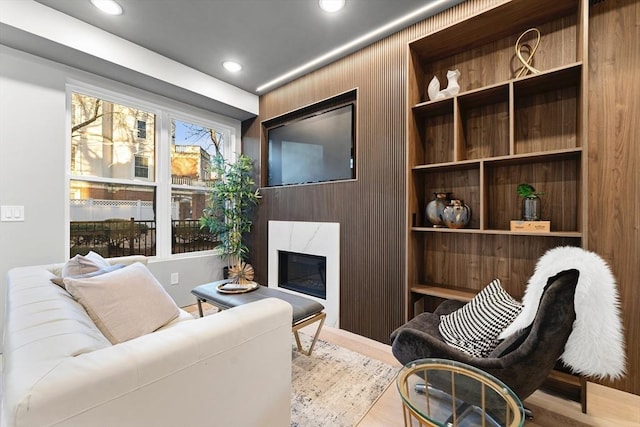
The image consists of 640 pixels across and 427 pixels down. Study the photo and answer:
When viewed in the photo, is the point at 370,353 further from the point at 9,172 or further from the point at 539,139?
the point at 9,172

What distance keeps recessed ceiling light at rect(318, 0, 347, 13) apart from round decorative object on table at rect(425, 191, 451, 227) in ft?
5.06

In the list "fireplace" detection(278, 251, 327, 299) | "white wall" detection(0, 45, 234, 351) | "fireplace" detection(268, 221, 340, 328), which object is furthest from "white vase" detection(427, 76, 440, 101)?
"white wall" detection(0, 45, 234, 351)

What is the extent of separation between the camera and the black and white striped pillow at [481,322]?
4.81ft

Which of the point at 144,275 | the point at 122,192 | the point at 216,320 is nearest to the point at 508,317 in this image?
the point at 216,320

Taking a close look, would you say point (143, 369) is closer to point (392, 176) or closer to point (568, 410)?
point (392, 176)

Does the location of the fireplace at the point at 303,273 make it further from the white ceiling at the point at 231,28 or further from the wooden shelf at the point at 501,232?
the white ceiling at the point at 231,28

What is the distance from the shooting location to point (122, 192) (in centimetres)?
294

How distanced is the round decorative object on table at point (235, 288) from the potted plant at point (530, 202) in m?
2.07

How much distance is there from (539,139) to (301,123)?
216cm

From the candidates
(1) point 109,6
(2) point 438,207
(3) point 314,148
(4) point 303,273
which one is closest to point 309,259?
(4) point 303,273

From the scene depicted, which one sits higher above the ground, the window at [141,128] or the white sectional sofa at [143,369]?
the window at [141,128]

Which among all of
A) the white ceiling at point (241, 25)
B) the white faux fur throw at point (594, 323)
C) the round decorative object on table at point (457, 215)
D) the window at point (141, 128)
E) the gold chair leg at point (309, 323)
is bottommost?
the gold chair leg at point (309, 323)

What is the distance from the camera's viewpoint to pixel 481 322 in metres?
1.56

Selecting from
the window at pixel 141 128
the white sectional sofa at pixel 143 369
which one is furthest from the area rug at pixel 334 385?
the window at pixel 141 128
